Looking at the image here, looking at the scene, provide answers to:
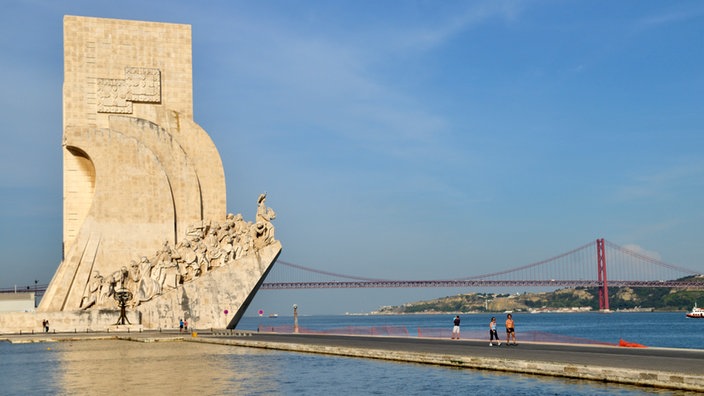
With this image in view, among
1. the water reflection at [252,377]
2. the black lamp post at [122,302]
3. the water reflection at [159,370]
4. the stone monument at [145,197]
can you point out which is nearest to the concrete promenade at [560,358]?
the water reflection at [252,377]

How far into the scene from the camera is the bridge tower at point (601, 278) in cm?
5909

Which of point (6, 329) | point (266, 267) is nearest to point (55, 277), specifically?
point (6, 329)

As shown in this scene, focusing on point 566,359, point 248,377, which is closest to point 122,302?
point 248,377

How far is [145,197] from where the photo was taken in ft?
92.4

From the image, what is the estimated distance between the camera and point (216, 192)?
2961cm

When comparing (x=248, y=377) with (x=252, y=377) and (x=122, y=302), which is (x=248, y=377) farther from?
(x=122, y=302)

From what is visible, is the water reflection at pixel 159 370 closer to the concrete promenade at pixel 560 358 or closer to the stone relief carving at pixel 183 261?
the concrete promenade at pixel 560 358

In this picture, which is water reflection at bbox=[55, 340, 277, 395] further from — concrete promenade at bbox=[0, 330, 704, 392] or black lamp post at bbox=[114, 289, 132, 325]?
black lamp post at bbox=[114, 289, 132, 325]

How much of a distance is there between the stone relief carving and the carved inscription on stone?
15.8ft

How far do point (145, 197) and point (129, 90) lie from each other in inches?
143

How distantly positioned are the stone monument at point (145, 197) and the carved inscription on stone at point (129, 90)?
32mm

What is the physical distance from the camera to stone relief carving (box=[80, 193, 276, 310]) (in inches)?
1040

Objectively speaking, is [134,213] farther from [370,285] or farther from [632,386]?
[370,285]

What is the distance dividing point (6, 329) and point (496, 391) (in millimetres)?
20084
